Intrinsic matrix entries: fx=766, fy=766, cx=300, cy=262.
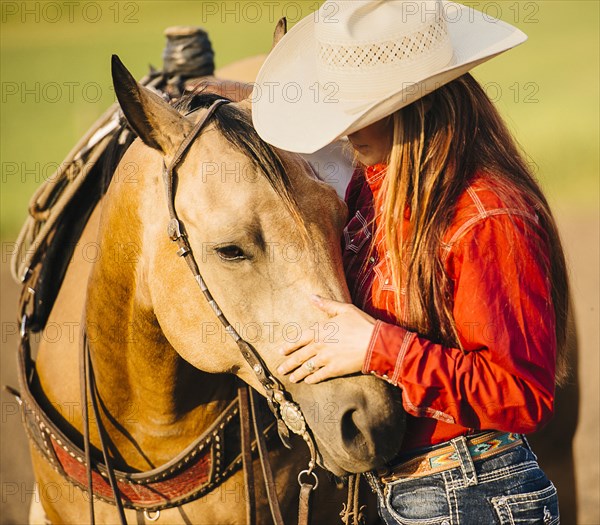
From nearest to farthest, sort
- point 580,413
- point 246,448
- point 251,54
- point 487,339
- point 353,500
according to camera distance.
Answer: point 487,339 < point 353,500 < point 246,448 < point 580,413 < point 251,54

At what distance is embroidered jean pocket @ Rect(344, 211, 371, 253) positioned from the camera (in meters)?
2.10

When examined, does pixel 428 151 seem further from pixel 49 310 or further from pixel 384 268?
pixel 49 310

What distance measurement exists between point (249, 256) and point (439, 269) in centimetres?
47

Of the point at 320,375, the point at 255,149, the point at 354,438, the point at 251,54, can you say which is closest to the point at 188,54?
the point at 255,149

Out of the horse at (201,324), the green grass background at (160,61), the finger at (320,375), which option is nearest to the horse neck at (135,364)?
the horse at (201,324)

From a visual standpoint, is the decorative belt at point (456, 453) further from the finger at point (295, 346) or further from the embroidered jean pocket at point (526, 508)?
the finger at point (295, 346)

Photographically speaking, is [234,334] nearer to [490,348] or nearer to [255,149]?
[255,149]

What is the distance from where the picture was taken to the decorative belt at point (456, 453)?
187 centimetres

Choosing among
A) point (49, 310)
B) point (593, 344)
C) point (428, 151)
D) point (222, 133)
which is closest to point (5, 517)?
point (49, 310)

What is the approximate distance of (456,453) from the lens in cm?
187

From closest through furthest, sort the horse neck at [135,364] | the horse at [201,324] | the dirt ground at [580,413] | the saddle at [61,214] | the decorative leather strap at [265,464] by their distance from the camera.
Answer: the horse at [201,324] < the horse neck at [135,364] < the decorative leather strap at [265,464] < the saddle at [61,214] < the dirt ground at [580,413]

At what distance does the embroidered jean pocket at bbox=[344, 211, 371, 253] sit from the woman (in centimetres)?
6

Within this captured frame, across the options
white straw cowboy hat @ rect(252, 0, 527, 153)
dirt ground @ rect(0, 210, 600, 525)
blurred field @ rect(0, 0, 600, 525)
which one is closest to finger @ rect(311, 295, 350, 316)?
white straw cowboy hat @ rect(252, 0, 527, 153)

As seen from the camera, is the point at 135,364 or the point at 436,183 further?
the point at 135,364
